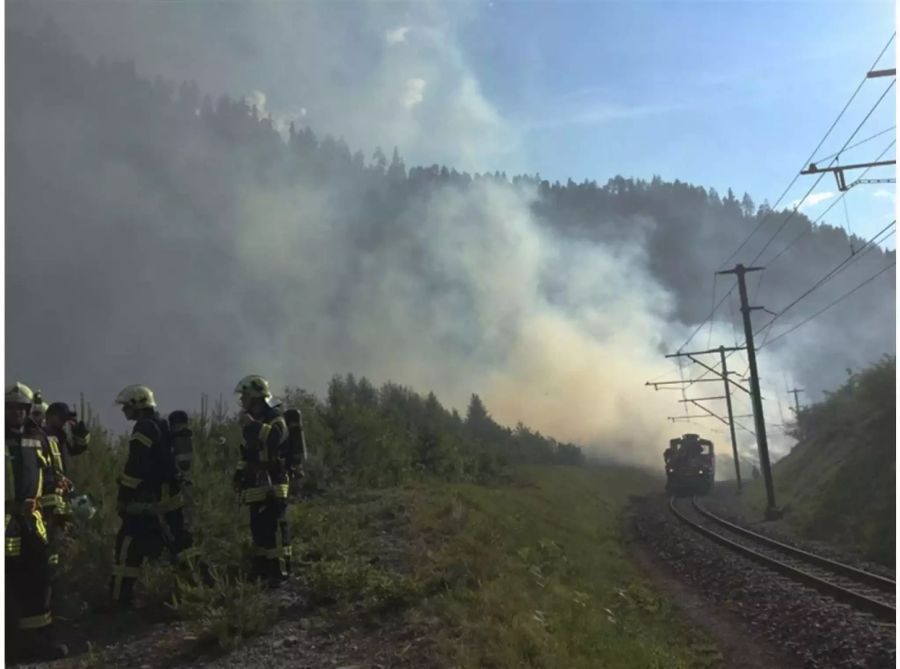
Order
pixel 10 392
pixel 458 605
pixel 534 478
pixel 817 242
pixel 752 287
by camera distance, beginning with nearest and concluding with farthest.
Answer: pixel 10 392 < pixel 458 605 < pixel 534 478 < pixel 817 242 < pixel 752 287

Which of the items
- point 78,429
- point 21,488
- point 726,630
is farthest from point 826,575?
point 21,488

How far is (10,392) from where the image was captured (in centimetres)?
586

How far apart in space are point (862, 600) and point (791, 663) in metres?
2.82

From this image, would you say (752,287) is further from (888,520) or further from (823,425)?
(888,520)

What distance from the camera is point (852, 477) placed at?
20.3m

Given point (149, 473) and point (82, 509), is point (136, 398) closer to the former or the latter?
point (149, 473)

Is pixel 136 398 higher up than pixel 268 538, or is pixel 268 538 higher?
pixel 136 398

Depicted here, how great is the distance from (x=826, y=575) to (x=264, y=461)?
9.99m

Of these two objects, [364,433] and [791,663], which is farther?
[364,433]

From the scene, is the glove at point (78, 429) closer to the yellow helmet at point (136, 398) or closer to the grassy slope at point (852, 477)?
the yellow helmet at point (136, 398)

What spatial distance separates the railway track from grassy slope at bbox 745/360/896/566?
63.0 inches

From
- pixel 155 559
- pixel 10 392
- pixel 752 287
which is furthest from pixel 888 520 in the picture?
pixel 752 287

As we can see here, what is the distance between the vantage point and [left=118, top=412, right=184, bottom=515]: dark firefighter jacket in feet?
23.5

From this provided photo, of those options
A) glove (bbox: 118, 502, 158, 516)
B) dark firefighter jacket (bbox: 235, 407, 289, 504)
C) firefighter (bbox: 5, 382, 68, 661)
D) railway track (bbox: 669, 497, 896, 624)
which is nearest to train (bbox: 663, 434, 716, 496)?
railway track (bbox: 669, 497, 896, 624)
